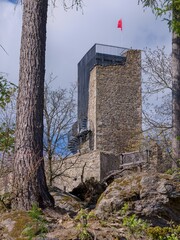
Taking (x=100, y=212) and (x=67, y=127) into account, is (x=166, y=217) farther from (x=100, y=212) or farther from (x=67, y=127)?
(x=67, y=127)

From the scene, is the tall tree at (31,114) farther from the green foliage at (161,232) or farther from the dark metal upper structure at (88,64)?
the dark metal upper structure at (88,64)

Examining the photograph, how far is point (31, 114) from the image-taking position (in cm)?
664

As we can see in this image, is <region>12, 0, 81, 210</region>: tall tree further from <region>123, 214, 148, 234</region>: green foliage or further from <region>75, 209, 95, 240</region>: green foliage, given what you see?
<region>123, 214, 148, 234</region>: green foliage

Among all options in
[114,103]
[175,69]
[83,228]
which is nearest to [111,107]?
[114,103]

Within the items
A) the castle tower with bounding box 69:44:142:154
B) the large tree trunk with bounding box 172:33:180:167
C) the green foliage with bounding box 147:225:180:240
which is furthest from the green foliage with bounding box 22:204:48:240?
the castle tower with bounding box 69:44:142:154

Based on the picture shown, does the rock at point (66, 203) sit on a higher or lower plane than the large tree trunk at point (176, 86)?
lower

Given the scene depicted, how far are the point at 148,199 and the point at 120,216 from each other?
1.55 ft

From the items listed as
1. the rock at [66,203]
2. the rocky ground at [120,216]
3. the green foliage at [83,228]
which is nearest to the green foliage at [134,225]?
the rocky ground at [120,216]

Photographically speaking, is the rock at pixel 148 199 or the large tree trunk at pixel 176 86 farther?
the large tree trunk at pixel 176 86

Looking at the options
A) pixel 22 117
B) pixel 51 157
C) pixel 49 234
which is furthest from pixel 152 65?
pixel 49 234

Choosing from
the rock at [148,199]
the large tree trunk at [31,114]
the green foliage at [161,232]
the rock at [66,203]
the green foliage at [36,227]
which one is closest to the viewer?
the green foliage at [36,227]

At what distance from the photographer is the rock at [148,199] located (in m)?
6.02

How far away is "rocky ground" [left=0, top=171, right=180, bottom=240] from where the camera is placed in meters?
4.96

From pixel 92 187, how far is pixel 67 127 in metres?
7.84
